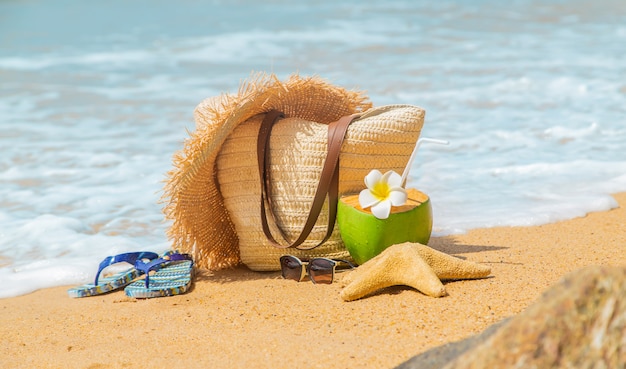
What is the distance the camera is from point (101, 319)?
3.18 meters

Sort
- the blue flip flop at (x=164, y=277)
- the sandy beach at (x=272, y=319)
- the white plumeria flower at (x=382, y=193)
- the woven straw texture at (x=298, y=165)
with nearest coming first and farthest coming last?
the sandy beach at (x=272, y=319) → the white plumeria flower at (x=382, y=193) → the blue flip flop at (x=164, y=277) → the woven straw texture at (x=298, y=165)

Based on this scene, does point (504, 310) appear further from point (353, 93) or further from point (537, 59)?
point (537, 59)

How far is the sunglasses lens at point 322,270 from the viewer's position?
11.0 feet

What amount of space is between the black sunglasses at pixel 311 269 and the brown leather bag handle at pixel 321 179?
9 centimetres

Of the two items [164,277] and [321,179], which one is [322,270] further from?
[164,277]

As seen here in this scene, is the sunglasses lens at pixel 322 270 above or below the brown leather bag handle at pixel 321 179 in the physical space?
below

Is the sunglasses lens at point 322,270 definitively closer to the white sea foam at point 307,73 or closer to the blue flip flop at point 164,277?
the blue flip flop at point 164,277

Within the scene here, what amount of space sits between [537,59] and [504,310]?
829cm

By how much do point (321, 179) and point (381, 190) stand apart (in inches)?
12.3

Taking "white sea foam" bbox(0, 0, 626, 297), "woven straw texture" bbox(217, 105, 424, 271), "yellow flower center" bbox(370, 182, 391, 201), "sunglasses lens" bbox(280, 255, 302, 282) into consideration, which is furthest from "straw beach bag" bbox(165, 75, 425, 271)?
"white sea foam" bbox(0, 0, 626, 297)

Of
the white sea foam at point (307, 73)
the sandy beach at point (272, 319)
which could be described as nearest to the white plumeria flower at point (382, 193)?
the sandy beach at point (272, 319)

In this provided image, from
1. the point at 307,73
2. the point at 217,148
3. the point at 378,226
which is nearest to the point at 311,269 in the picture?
the point at 378,226

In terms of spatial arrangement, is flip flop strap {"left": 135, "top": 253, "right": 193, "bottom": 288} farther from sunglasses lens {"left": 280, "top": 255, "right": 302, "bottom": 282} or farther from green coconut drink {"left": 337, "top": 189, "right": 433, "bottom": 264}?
green coconut drink {"left": 337, "top": 189, "right": 433, "bottom": 264}

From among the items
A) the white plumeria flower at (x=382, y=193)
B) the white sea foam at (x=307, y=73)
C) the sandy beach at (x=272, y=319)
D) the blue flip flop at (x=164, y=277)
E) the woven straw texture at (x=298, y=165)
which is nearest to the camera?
the sandy beach at (x=272, y=319)
